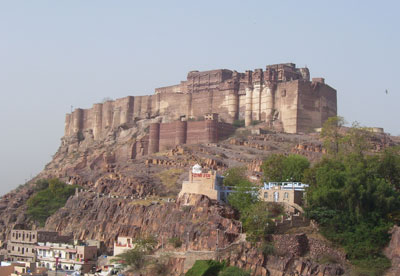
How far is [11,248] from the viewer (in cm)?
7219

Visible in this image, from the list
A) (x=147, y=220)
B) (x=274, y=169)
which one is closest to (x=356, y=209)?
(x=274, y=169)

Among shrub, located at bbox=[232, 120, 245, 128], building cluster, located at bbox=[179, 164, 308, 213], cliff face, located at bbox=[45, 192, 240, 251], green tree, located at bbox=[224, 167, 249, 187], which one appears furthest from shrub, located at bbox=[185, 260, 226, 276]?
shrub, located at bbox=[232, 120, 245, 128]

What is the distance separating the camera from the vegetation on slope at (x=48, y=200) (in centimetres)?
8700

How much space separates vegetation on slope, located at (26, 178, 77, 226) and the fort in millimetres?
18254

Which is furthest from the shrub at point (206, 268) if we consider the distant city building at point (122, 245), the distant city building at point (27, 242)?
the distant city building at point (27, 242)

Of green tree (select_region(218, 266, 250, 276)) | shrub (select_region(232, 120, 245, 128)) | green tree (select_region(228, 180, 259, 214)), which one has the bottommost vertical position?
green tree (select_region(218, 266, 250, 276))

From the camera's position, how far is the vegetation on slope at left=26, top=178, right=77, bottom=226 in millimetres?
87000

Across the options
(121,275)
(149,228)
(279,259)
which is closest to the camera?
(279,259)

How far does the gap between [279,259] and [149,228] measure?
1702 centimetres

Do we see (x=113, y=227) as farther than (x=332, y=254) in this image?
Yes

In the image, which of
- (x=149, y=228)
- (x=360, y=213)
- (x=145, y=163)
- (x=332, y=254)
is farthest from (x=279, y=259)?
(x=145, y=163)

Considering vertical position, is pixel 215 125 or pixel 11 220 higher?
pixel 215 125

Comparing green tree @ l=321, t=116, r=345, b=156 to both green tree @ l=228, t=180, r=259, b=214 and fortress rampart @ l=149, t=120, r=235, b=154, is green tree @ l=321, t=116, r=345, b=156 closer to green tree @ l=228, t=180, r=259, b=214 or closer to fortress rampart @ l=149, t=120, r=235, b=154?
green tree @ l=228, t=180, r=259, b=214

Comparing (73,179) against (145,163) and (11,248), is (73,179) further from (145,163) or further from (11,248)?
Answer: (11,248)
